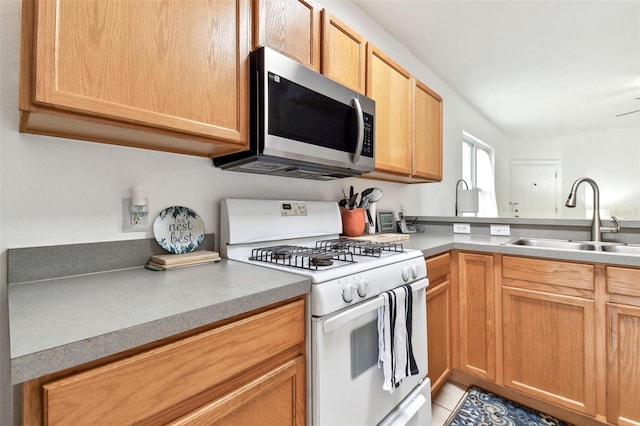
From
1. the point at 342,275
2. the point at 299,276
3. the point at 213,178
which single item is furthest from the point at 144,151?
the point at 342,275

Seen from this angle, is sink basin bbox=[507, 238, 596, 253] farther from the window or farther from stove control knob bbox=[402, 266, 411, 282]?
the window

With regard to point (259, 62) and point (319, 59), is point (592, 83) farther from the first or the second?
point (259, 62)

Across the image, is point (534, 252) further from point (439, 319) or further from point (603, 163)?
point (603, 163)

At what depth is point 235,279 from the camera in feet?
3.04

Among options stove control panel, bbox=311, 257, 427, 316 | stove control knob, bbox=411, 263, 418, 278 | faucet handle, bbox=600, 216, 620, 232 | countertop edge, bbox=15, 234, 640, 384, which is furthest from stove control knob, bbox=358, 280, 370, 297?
faucet handle, bbox=600, 216, 620, 232

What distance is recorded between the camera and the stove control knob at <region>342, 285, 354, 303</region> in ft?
3.25


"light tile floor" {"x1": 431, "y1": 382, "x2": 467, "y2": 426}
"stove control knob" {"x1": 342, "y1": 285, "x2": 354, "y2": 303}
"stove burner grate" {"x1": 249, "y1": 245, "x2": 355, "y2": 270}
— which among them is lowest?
"light tile floor" {"x1": 431, "y1": 382, "x2": 467, "y2": 426}

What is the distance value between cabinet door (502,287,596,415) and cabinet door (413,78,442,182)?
3.24ft

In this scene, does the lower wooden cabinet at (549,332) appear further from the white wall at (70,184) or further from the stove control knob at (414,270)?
the white wall at (70,184)

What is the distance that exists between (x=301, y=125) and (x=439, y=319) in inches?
52.1

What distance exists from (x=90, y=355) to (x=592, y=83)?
4953 millimetres

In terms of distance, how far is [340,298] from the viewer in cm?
98

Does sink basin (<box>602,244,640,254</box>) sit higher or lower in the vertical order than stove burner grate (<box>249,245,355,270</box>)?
lower

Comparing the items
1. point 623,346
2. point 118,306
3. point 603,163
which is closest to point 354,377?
point 118,306
